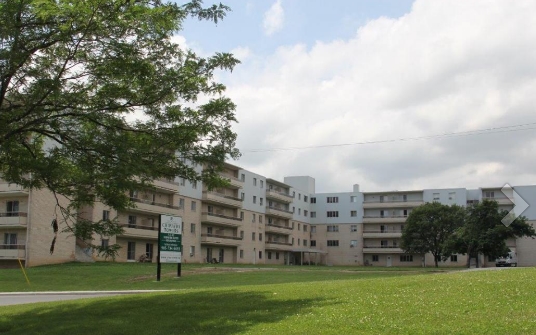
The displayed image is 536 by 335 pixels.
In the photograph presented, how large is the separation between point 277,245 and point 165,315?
87463mm

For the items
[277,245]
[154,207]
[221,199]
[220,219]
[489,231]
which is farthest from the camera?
[277,245]

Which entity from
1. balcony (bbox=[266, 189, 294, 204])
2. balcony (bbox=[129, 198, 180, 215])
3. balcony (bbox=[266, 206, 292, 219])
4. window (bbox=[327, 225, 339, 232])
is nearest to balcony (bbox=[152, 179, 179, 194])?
balcony (bbox=[129, 198, 180, 215])

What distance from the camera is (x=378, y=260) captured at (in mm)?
111938

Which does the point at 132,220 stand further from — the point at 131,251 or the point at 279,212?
the point at 279,212

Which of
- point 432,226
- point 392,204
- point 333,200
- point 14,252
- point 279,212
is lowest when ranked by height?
point 14,252

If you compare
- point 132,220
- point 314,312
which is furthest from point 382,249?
point 314,312

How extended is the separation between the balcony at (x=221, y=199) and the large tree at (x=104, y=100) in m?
64.2

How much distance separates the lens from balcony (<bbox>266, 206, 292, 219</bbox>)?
99387 mm

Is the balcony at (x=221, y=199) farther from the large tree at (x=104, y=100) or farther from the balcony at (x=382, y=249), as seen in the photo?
the large tree at (x=104, y=100)

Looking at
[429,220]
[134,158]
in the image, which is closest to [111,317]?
[134,158]

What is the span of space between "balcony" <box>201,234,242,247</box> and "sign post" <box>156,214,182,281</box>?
43.2m

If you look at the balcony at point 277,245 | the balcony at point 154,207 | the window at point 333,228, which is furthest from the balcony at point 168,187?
the window at point 333,228

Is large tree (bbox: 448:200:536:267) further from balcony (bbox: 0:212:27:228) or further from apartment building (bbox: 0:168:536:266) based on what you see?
balcony (bbox: 0:212:27:228)

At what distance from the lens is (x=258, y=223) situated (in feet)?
316
